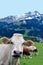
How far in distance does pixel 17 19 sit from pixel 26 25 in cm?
2100

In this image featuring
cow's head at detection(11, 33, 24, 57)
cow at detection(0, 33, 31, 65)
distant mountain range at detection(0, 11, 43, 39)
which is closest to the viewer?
cow's head at detection(11, 33, 24, 57)

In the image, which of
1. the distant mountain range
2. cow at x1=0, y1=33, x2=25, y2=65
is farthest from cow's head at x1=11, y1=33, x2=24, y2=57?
the distant mountain range

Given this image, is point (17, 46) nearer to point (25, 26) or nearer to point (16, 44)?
point (16, 44)

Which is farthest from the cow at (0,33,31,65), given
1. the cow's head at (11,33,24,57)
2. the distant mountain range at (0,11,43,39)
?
the distant mountain range at (0,11,43,39)

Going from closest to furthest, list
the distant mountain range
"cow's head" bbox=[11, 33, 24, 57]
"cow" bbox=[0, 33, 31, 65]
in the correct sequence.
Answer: "cow's head" bbox=[11, 33, 24, 57] → "cow" bbox=[0, 33, 31, 65] → the distant mountain range

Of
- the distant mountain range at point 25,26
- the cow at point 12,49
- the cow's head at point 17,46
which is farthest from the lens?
the distant mountain range at point 25,26

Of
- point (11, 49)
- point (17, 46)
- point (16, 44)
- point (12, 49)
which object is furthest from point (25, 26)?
point (17, 46)

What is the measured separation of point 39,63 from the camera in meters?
18.0

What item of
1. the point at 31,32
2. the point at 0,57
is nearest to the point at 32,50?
the point at 0,57

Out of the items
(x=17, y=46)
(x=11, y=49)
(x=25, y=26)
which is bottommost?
(x=11, y=49)

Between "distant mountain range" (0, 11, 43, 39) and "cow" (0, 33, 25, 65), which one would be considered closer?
"cow" (0, 33, 25, 65)

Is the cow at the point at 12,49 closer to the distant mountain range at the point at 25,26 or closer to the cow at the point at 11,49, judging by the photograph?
the cow at the point at 11,49

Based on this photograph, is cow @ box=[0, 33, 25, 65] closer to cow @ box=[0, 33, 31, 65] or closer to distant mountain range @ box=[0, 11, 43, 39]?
cow @ box=[0, 33, 31, 65]

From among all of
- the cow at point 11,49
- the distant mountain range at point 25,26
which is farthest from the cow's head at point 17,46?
→ the distant mountain range at point 25,26
